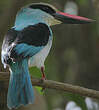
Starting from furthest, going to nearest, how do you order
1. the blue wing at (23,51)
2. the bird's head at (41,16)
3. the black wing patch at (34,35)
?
the bird's head at (41,16)
the black wing patch at (34,35)
the blue wing at (23,51)

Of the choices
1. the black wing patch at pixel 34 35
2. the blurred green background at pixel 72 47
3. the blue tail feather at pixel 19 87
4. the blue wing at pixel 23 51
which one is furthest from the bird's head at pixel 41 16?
the blue tail feather at pixel 19 87

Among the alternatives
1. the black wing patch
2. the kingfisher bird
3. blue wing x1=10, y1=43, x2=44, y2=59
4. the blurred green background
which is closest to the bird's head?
the kingfisher bird

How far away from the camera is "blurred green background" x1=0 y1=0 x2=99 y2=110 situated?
549 centimetres

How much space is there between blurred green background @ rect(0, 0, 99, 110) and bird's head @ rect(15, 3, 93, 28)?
26.2 inches

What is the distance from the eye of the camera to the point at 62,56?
6.18 metres

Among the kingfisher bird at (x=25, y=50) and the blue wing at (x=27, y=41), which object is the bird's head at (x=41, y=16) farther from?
the blue wing at (x=27, y=41)

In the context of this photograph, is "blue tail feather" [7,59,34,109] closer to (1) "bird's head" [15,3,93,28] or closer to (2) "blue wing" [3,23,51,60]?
(2) "blue wing" [3,23,51,60]

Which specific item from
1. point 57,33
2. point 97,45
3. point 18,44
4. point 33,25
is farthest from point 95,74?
point 18,44

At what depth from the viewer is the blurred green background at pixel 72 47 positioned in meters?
5.49

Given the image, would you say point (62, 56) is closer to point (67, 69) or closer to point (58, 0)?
point (67, 69)

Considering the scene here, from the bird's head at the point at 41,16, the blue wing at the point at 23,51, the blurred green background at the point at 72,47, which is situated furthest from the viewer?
the blurred green background at the point at 72,47

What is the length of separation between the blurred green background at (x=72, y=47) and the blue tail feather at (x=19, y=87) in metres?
1.63

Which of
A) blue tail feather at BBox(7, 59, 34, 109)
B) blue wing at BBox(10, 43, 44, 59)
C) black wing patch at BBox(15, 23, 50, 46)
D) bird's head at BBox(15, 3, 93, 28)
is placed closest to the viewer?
blue tail feather at BBox(7, 59, 34, 109)

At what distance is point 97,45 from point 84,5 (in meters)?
0.89
